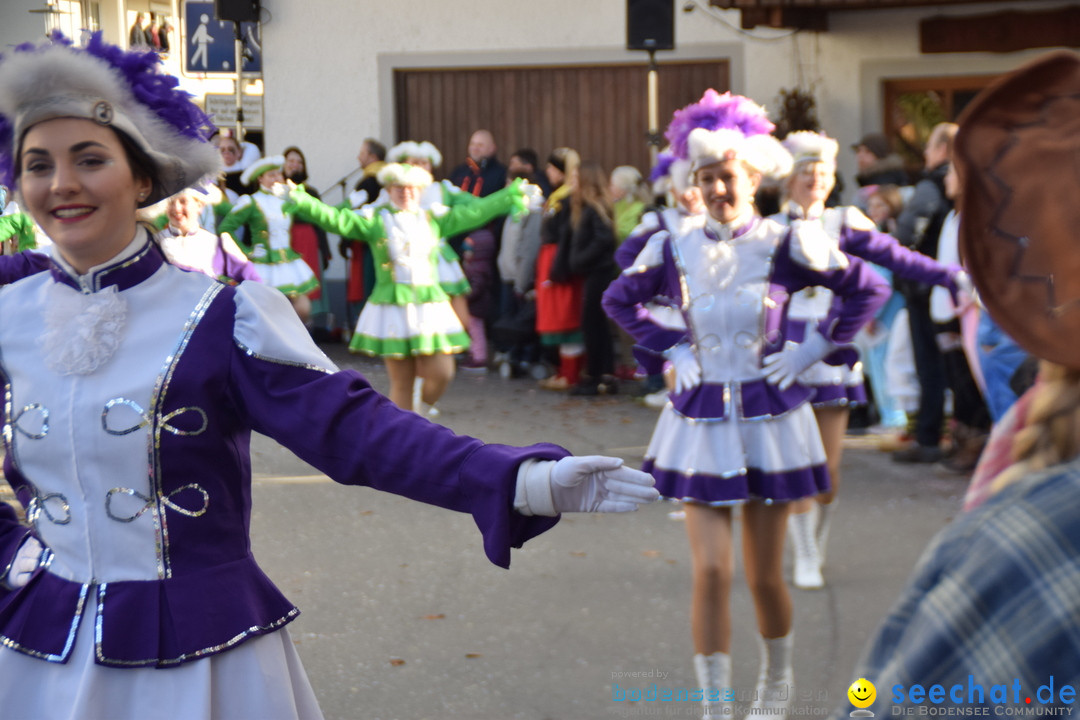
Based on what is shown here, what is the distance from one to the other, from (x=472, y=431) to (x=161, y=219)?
691cm

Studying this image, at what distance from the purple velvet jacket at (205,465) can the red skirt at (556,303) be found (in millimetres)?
8840

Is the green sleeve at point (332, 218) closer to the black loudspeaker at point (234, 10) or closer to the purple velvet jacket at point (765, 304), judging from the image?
the purple velvet jacket at point (765, 304)

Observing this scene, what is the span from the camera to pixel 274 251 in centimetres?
1167

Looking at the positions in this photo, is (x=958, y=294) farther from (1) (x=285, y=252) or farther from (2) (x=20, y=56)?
(1) (x=285, y=252)

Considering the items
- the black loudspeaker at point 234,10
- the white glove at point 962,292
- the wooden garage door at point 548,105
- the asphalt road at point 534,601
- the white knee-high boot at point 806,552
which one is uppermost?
the black loudspeaker at point 234,10

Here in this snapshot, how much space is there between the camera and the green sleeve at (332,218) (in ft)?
27.1

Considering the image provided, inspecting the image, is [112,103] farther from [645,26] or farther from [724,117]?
[645,26]

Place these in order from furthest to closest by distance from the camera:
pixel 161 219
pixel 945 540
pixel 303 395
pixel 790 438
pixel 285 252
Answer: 1. pixel 285 252
2. pixel 790 438
3. pixel 161 219
4. pixel 303 395
5. pixel 945 540

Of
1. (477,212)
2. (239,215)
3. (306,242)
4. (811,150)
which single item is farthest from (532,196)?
(811,150)

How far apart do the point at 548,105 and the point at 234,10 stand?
3754 millimetres

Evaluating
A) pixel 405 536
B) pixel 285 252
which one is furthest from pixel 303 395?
pixel 285 252

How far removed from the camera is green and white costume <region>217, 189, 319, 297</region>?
11430 millimetres

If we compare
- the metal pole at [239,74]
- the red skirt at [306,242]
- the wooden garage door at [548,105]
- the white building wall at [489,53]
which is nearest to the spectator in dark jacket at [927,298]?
the white building wall at [489,53]

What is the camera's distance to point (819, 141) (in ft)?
19.6
